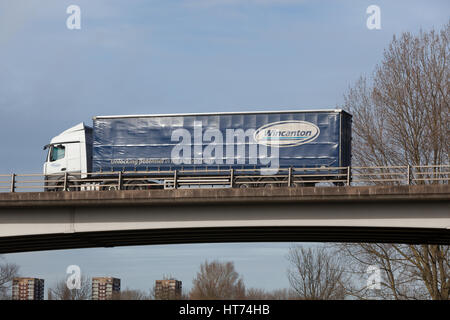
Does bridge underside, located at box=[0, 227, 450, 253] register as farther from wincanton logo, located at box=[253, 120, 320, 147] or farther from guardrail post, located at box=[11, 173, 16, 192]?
wincanton logo, located at box=[253, 120, 320, 147]

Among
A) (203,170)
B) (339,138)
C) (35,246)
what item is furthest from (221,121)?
(35,246)

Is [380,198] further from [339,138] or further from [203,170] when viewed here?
[203,170]

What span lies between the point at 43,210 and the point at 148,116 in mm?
7951

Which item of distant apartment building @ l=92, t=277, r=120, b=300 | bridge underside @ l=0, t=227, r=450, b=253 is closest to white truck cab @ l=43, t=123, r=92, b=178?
bridge underside @ l=0, t=227, r=450, b=253

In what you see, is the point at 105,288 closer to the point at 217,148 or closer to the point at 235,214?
the point at 217,148

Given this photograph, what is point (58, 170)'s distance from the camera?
3769 cm

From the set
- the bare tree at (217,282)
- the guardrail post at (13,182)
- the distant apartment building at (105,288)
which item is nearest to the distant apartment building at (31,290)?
the distant apartment building at (105,288)

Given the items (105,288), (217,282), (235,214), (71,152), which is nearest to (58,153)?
(71,152)

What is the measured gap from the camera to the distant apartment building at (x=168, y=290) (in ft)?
265

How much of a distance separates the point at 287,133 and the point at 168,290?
53093mm

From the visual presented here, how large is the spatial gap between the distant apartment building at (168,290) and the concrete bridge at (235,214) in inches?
1873

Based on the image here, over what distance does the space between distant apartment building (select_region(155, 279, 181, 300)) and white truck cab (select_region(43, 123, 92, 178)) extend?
42262mm

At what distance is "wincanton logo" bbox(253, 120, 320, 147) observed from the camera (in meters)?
34.2
